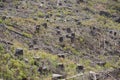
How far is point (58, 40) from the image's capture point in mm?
21766

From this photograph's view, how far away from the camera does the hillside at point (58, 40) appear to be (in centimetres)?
1559

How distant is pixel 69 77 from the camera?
51.6 ft

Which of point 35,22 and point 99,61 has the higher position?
A: point 35,22

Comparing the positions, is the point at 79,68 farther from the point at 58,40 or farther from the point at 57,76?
the point at 58,40

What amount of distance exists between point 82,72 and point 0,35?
4.90 m

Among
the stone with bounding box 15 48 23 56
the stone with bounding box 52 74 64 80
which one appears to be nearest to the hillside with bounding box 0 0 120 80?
the stone with bounding box 15 48 23 56

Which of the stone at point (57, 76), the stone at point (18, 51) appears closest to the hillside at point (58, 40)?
the stone at point (18, 51)

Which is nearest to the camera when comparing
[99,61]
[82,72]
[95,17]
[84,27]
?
[82,72]

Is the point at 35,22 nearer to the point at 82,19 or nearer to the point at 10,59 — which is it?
the point at 82,19

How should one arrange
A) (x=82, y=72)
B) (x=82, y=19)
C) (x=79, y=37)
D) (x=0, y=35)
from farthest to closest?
(x=82, y=19), (x=79, y=37), (x=0, y=35), (x=82, y=72)

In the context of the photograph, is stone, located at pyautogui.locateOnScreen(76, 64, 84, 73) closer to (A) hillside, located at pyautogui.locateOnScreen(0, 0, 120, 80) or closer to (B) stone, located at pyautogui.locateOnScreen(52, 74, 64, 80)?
(A) hillside, located at pyautogui.locateOnScreen(0, 0, 120, 80)

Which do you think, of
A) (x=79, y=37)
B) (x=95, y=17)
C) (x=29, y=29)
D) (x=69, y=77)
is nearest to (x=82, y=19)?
(x=95, y=17)

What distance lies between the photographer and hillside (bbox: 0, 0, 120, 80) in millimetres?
15594

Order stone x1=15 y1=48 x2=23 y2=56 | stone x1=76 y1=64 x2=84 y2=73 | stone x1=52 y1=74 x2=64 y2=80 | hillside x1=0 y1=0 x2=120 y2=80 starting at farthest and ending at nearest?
stone x1=76 y1=64 x2=84 y2=73 → stone x1=15 y1=48 x2=23 y2=56 → hillside x1=0 y1=0 x2=120 y2=80 → stone x1=52 y1=74 x2=64 y2=80
